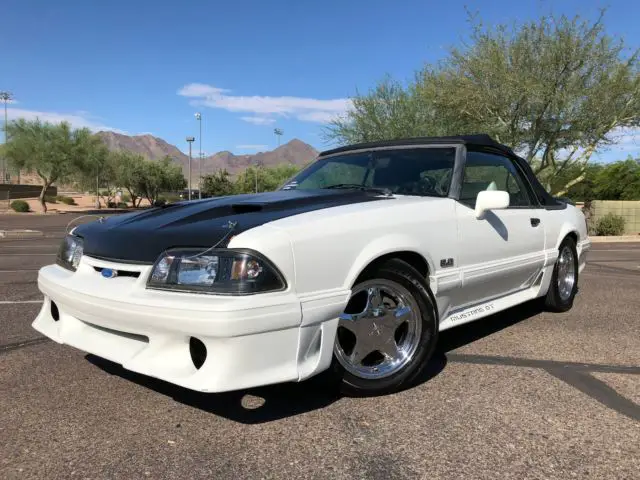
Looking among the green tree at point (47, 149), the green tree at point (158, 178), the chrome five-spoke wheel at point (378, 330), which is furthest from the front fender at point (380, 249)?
the green tree at point (158, 178)

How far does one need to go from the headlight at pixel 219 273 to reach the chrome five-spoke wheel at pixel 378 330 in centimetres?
64

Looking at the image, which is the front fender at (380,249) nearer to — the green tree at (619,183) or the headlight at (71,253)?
the headlight at (71,253)

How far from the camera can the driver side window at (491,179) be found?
4.07m

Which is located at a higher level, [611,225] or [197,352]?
[197,352]

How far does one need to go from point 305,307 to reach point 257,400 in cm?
79

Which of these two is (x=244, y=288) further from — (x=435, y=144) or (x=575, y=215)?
(x=575, y=215)

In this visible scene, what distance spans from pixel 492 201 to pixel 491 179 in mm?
930

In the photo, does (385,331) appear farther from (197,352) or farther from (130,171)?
(130,171)

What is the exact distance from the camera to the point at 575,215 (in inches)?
219

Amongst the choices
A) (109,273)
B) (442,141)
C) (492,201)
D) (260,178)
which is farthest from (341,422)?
(260,178)

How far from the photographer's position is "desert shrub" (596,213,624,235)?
1972 cm

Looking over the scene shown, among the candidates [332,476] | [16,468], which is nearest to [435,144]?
[332,476]

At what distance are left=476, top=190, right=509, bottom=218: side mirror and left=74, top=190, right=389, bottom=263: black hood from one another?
2.21ft

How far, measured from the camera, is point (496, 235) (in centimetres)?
405
